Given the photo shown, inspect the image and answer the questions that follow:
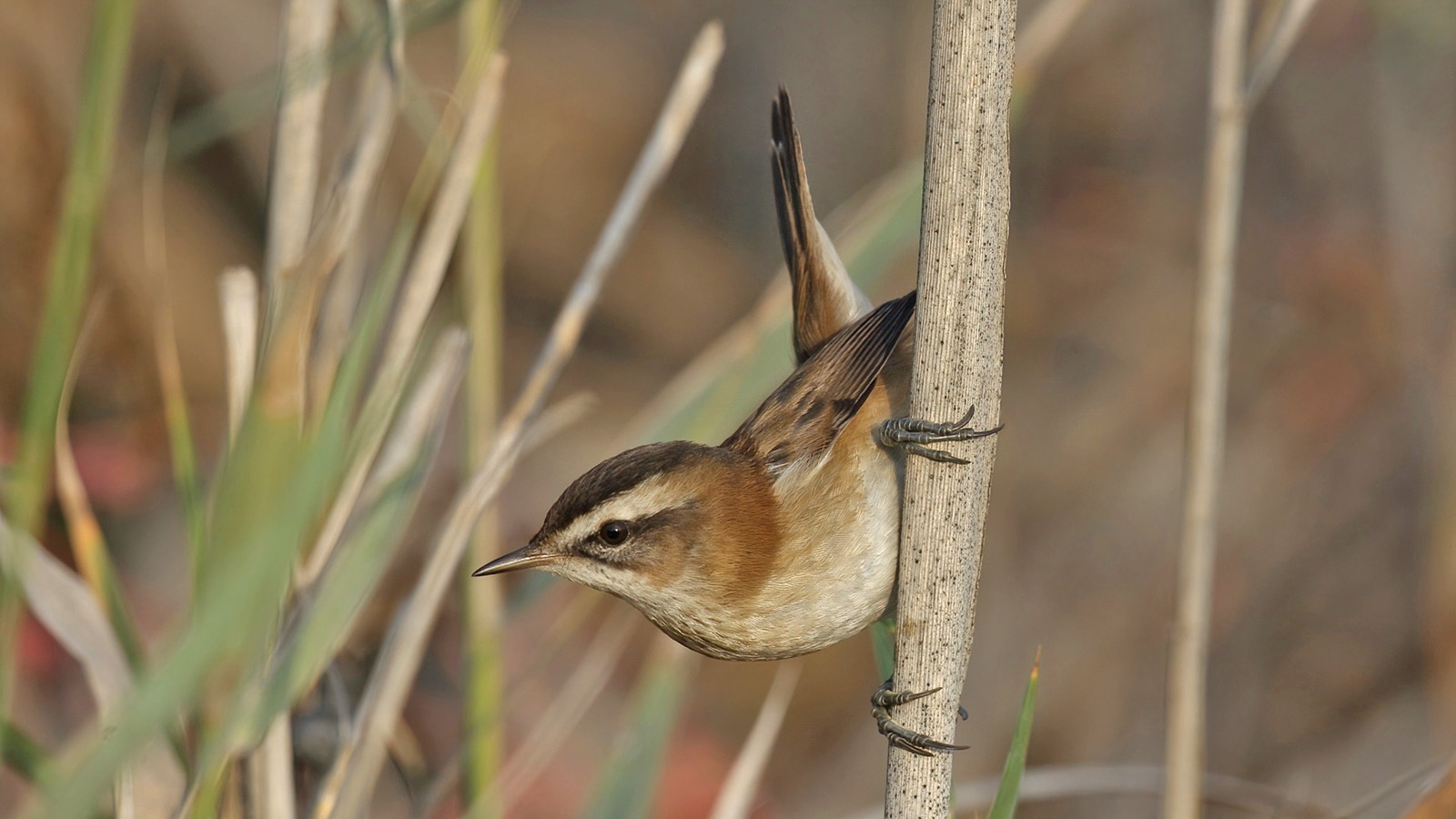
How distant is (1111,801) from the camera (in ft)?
14.2

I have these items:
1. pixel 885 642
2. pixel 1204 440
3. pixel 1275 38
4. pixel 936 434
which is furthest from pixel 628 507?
pixel 1275 38

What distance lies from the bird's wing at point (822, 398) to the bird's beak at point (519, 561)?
1.16 feet

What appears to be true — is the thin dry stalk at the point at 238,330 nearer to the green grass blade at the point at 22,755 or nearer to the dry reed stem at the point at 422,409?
the dry reed stem at the point at 422,409

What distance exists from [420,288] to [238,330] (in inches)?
9.5

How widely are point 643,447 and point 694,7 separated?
14.7 ft

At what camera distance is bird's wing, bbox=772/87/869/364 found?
208 cm

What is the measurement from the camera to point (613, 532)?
5.62ft

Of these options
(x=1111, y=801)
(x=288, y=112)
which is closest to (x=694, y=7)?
(x=1111, y=801)

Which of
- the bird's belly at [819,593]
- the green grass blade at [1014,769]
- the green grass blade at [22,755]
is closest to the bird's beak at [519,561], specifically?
the bird's belly at [819,593]

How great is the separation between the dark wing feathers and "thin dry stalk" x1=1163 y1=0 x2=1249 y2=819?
0.56 m

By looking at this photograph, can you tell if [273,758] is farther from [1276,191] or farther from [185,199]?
[1276,191]

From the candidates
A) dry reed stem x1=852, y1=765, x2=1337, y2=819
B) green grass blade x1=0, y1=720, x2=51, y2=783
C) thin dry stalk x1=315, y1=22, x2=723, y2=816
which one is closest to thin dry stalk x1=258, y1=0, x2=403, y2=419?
thin dry stalk x1=315, y1=22, x2=723, y2=816

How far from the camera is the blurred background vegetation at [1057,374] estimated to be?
13.1ft

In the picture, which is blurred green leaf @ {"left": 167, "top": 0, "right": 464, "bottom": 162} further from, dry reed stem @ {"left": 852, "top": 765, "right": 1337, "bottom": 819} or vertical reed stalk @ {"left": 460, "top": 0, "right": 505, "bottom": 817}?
dry reed stem @ {"left": 852, "top": 765, "right": 1337, "bottom": 819}
